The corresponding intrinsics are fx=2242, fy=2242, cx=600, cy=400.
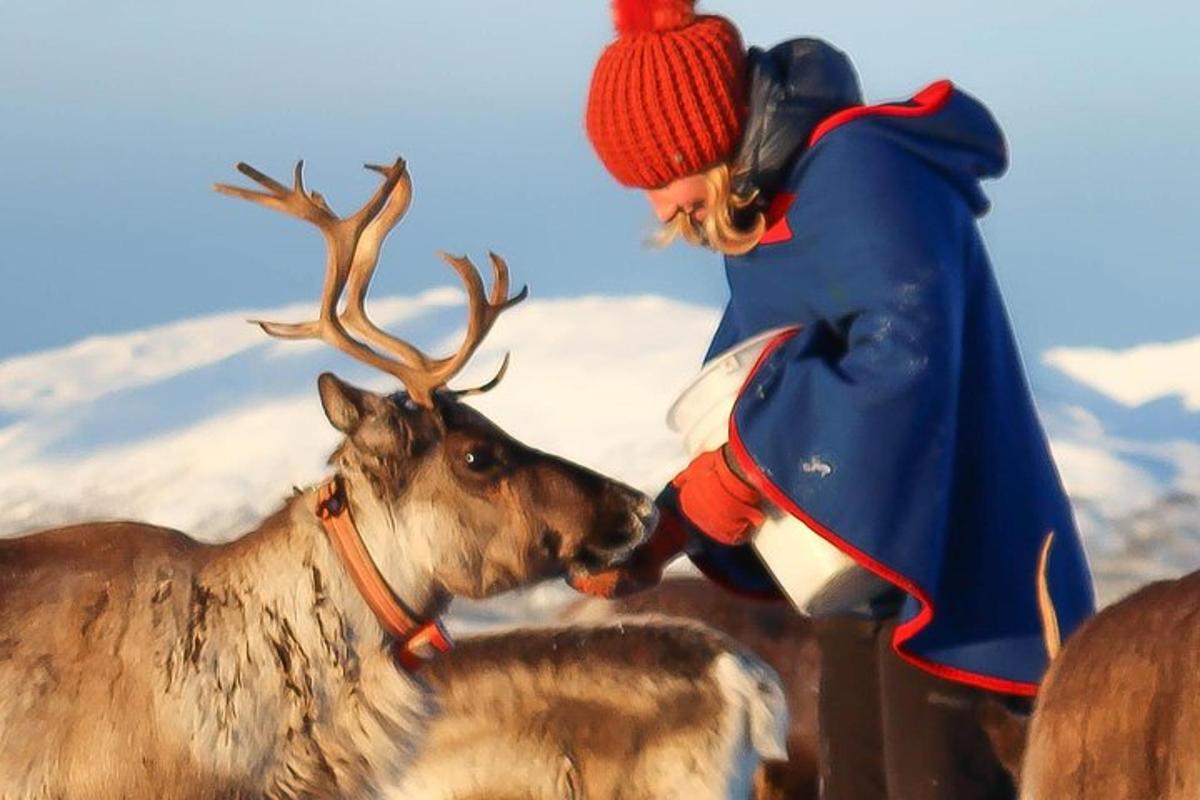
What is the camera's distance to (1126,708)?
9.64ft

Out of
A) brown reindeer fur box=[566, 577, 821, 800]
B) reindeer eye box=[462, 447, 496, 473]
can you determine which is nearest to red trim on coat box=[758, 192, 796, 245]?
reindeer eye box=[462, 447, 496, 473]

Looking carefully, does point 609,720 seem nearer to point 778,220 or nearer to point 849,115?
point 778,220

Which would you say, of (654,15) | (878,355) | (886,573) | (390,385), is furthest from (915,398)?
(390,385)

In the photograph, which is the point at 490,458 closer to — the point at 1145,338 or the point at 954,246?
the point at 954,246

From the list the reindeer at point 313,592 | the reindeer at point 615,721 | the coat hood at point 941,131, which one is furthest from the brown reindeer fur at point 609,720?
the coat hood at point 941,131

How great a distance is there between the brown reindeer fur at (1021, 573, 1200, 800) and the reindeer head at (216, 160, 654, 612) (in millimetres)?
1073

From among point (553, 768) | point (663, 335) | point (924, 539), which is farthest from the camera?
point (663, 335)

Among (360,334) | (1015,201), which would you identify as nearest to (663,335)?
(1015,201)

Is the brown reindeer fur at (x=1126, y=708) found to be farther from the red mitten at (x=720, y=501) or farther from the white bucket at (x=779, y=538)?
the red mitten at (x=720, y=501)

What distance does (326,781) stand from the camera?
3920mm

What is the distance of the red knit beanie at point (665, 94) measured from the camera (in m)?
3.52

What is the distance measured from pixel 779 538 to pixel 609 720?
155 cm

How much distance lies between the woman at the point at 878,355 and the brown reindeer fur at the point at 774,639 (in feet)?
4.54

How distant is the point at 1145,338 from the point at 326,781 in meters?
8.92
